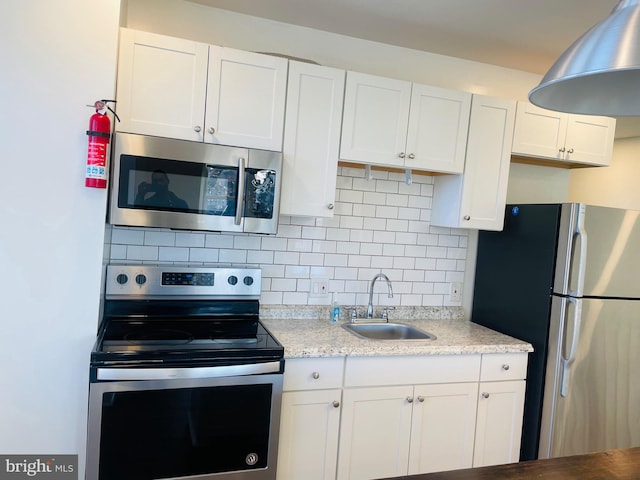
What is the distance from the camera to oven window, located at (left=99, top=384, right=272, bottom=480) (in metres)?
1.71

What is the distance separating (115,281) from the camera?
2.19m

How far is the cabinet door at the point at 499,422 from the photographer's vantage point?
2.38 m

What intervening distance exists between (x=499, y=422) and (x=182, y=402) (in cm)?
166

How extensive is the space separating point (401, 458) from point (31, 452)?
5.36 feet

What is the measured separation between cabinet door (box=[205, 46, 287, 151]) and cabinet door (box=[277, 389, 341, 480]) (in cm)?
121

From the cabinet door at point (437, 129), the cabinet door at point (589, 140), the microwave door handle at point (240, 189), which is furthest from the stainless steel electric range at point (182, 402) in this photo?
the cabinet door at point (589, 140)

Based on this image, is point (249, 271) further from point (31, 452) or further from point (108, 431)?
point (31, 452)

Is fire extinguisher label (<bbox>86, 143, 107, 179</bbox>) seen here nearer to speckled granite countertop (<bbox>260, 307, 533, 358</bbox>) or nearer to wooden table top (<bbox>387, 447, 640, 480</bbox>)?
speckled granite countertop (<bbox>260, 307, 533, 358</bbox>)

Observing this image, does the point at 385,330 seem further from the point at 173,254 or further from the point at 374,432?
the point at 173,254

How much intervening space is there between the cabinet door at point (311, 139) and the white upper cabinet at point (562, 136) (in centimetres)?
113

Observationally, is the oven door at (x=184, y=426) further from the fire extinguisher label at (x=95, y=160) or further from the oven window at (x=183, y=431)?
the fire extinguisher label at (x=95, y=160)

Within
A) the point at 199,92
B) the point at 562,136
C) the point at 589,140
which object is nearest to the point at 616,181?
the point at 589,140

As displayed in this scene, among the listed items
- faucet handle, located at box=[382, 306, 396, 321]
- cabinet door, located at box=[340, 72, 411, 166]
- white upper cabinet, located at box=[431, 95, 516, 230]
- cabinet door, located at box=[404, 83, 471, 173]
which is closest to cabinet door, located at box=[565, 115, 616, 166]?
white upper cabinet, located at box=[431, 95, 516, 230]

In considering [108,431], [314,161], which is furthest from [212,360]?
[314,161]
